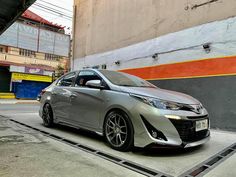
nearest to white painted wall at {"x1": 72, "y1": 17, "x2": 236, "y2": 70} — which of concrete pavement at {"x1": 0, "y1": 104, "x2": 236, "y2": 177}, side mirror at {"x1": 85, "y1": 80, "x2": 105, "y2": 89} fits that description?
concrete pavement at {"x1": 0, "y1": 104, "x2": 236, "y2": 177}

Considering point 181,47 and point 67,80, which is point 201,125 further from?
point 181,47

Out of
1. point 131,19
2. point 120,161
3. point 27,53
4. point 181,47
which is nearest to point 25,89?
point 27,53

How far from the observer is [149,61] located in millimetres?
10023

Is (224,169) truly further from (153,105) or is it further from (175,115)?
(153,105)

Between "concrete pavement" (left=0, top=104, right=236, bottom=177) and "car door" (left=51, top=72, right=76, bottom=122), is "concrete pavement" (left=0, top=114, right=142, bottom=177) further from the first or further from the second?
"car door" (left=51, top=72, right=76, bottom=122)

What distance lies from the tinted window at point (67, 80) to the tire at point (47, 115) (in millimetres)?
687

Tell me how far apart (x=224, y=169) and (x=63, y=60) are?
36.0 meters

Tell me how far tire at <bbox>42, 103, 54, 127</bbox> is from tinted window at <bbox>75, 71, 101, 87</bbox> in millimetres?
1280

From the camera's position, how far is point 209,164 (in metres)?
3.72

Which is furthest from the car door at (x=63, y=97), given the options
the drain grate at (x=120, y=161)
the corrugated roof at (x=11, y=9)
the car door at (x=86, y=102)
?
the corrugated roof at (x=11, y=9)

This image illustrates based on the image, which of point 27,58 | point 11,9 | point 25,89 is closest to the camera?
point 11,9

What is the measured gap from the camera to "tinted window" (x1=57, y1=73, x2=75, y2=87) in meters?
5.96

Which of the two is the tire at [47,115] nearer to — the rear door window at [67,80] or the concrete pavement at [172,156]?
the rear door window at [67,80]

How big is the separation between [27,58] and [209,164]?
33381 millimetres
